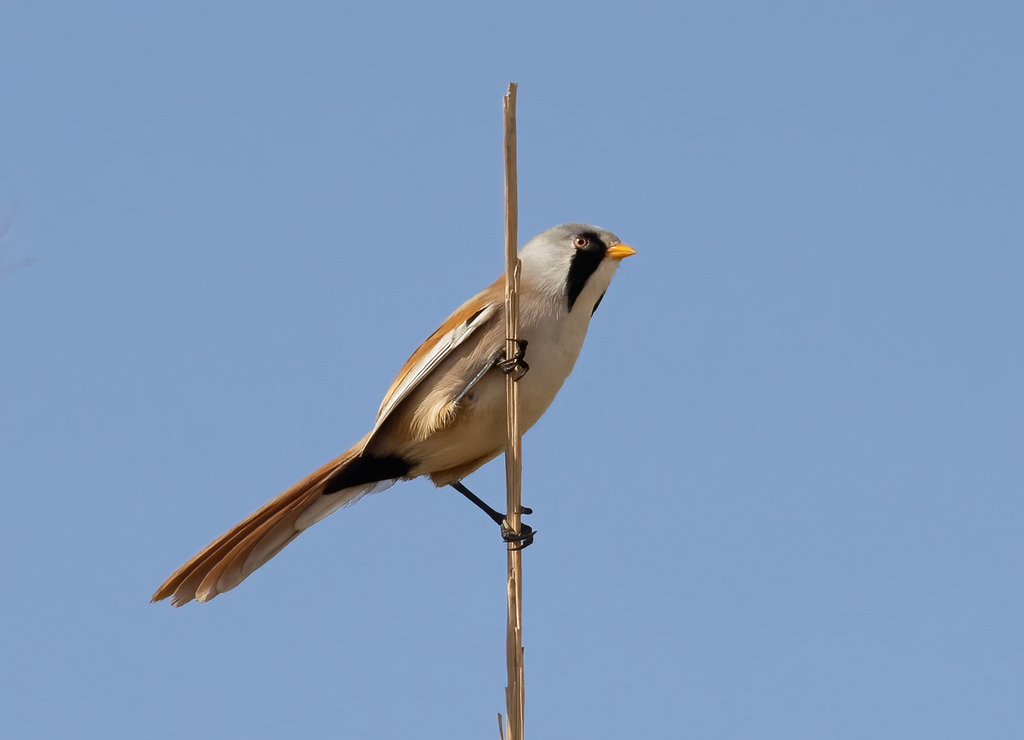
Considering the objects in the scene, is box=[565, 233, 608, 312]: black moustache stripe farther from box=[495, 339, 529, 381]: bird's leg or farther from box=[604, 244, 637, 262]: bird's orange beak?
box=[495, 339, 529, 381]: bird's leg

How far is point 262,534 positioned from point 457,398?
863mm

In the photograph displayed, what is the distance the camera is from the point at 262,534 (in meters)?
4.25

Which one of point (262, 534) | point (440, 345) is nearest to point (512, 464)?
point (440, 345)

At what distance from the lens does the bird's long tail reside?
4.06m

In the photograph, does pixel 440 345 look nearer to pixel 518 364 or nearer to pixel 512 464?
pixel 518 364

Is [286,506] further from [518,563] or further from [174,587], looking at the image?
[518,563]

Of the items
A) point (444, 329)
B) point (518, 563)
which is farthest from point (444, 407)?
point (518, 563)

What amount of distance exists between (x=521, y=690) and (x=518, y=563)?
327 millimetres

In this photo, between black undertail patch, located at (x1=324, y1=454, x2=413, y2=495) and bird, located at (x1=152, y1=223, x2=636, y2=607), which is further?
black undertail patch, located at (x1=324, y1=454, x2=413, y2=495)

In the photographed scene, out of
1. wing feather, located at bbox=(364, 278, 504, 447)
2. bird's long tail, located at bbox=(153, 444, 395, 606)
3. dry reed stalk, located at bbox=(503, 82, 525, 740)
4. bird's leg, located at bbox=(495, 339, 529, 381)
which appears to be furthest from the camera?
wing feather, located at bbox=(364, 278, 504, 447)

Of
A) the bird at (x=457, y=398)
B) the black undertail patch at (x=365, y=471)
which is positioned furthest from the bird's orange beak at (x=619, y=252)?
the black undertail patch at (x=365, y=471)

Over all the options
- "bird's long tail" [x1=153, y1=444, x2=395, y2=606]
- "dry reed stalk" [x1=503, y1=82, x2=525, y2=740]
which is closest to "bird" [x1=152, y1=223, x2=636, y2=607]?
"bird's long tail" [x1=153, y1=444, x2=395, y2=606]

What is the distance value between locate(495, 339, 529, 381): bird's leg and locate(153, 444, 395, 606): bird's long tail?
2.57 ft

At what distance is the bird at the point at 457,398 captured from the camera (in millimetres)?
4094
